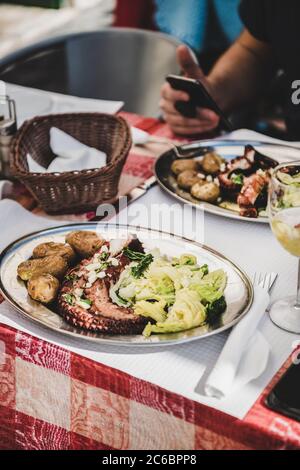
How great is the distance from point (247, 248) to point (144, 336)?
35 cm

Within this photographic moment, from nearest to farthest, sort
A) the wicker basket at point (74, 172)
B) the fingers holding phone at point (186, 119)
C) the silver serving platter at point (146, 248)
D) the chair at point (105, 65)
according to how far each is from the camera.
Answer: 1. the silver serving platter at point (146, 248)
2. the wicker basket at point (74, 172)
3. the fingers holding phone at point (186, 119)
4. the chair at point (105, 65)

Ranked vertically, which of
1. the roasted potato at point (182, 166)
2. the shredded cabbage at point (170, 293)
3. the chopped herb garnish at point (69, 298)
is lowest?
the roasted potato at point (182, 166)

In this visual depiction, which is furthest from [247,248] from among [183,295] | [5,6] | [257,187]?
[5,6]

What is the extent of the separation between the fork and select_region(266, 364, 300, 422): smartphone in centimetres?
22

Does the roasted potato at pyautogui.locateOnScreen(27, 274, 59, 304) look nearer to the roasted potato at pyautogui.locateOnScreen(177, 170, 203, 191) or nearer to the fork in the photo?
the fork

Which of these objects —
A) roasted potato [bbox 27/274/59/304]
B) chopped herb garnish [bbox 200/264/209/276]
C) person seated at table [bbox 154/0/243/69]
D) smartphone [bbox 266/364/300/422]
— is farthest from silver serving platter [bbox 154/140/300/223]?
person seated at table [bbox 154/0/243/69]

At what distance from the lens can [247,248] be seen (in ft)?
3.93

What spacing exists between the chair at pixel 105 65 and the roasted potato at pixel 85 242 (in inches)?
50.3

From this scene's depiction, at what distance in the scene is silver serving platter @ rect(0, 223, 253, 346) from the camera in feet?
2.99

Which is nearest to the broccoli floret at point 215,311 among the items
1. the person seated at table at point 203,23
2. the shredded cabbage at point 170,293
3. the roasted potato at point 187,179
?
the shredded cabbage at point 170,293

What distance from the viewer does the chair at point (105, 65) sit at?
2316mm

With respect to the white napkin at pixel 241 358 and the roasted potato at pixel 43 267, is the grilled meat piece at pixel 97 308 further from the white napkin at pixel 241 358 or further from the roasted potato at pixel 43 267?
the white napkin at pixel 241 358

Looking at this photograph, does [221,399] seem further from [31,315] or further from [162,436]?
[31,315]

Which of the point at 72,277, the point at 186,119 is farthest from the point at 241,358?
the point at 186,119
